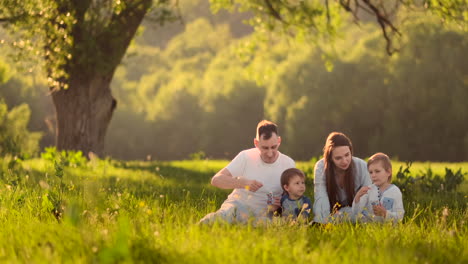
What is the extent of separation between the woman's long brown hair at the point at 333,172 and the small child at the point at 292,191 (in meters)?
0.41

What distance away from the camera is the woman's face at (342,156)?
6614 mm

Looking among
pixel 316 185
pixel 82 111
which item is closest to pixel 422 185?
pixel 316 185

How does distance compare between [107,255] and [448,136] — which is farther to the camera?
[448,136]

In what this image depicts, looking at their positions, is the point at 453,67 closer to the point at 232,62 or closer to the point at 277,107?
the point at 277,107

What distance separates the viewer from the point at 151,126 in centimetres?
5941

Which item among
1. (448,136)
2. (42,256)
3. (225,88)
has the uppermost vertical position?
(225,88)

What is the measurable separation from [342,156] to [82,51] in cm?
994

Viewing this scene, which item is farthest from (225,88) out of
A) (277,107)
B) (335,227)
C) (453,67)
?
(335,227)

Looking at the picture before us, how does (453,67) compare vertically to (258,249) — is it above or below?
above

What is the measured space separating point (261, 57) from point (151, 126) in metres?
37.9

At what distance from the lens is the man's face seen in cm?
647

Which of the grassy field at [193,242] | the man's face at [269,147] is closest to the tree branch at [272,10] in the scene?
the man's face at [269,147]

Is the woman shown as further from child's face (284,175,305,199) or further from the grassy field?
the grassy field

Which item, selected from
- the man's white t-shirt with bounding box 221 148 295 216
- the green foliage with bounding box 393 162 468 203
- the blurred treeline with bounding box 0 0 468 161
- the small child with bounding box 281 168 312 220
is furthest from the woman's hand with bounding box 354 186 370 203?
the blurred treeline with bounding box 0 0 468 161
